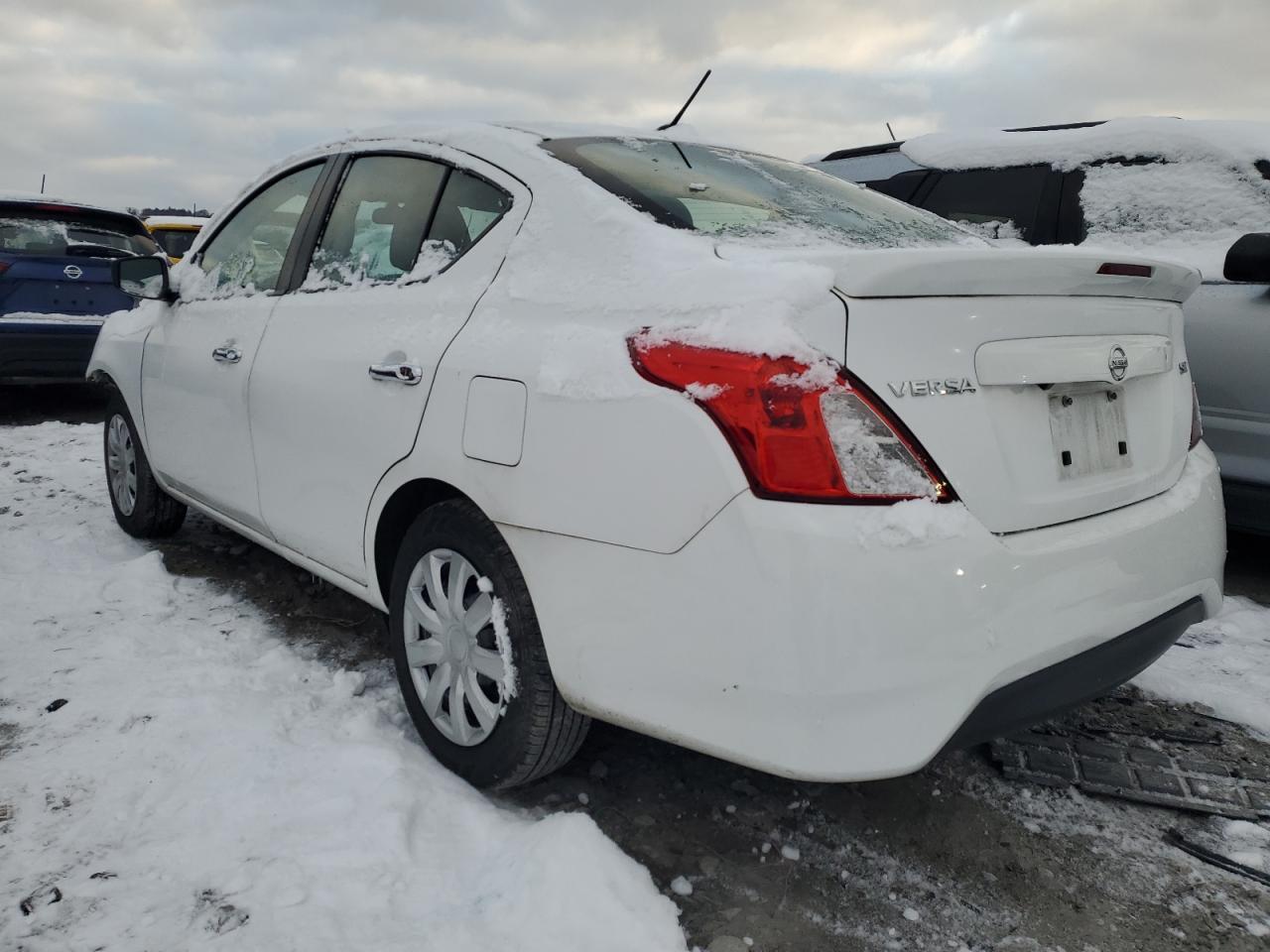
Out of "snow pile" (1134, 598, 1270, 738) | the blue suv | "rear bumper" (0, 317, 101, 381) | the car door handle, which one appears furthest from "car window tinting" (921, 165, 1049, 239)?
"rear bumper" (0, 317, 101, 381)

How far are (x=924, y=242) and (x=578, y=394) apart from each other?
41.9 inches

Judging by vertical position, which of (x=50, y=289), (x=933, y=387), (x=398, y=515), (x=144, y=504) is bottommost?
(x=144, y=504)

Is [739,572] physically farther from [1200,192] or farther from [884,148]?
[884,148]

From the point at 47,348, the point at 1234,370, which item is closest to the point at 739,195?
the point at 1234,370

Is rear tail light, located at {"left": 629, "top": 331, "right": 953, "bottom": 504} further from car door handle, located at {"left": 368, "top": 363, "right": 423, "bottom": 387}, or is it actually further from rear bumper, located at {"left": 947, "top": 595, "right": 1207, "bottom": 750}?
car door handle, located at {"left": 368, "top": 363, "right": 423, "bottom": 387}

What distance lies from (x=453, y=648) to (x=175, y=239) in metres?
13.6

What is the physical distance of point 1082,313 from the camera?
1.83 metres

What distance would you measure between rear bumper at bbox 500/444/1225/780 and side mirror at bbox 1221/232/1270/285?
217 cm

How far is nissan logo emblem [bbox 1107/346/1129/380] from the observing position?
74.0 inches

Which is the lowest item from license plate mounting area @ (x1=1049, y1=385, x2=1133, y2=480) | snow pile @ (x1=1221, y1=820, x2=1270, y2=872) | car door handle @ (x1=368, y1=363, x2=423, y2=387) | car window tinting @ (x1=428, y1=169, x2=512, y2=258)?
snow pile @ (x1=1221, y1=820, x2=1270, y2=872)

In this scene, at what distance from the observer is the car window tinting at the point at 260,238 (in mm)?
3066

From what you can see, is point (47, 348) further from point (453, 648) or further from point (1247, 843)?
point (1247, 843)

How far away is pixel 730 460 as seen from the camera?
5.13ft

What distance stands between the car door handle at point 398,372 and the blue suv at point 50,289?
5.41 m
